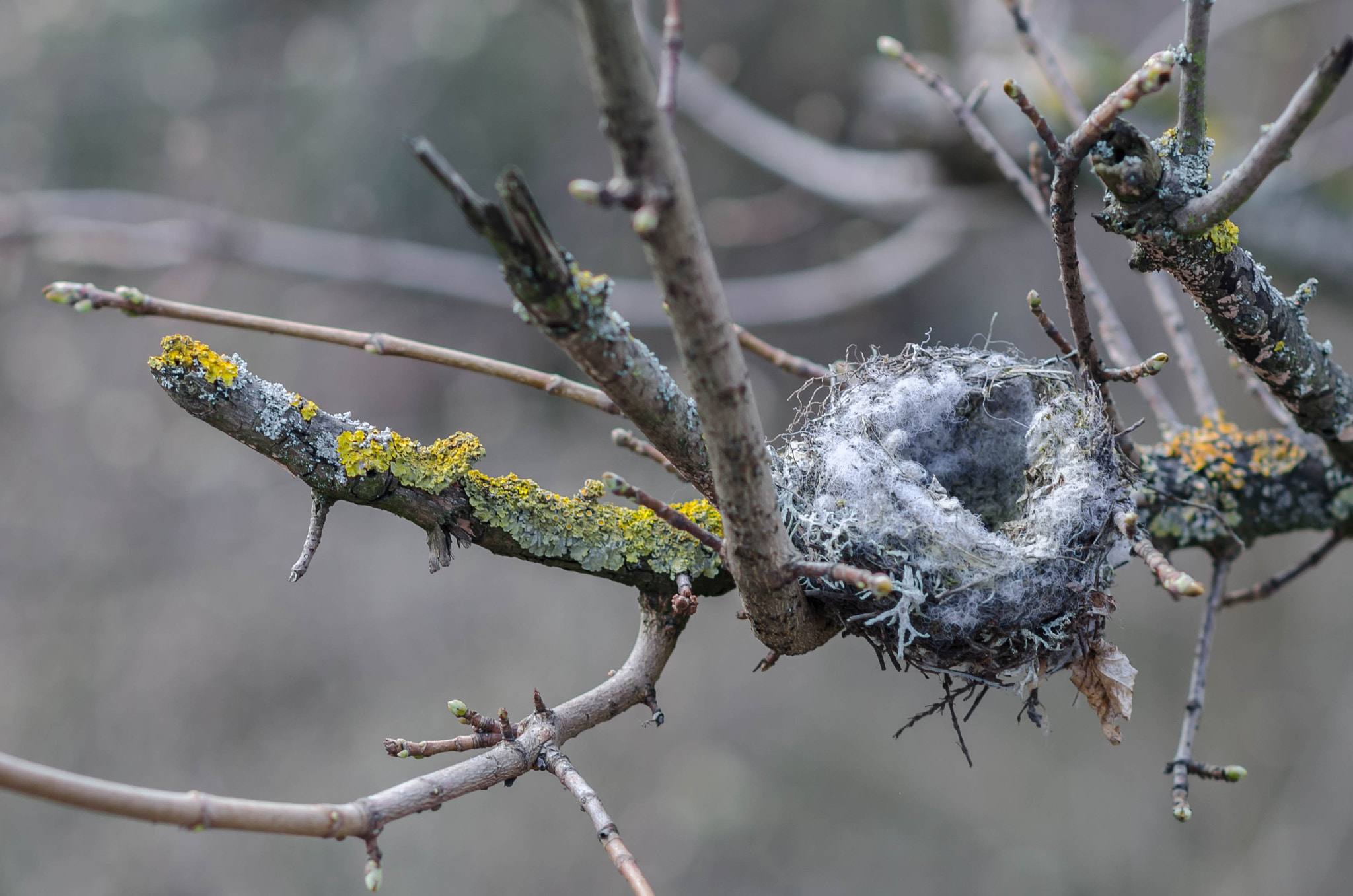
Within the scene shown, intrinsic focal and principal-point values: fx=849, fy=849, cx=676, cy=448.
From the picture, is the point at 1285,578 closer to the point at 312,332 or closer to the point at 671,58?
the point at 671,58

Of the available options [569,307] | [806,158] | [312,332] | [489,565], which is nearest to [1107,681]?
[569,307]

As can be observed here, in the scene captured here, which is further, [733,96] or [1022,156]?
[733,96]

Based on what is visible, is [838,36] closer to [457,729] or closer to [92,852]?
[457,729]

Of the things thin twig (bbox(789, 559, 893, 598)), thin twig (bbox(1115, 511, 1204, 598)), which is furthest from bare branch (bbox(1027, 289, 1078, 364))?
thin twig (bbox(789, 559, 893, 598))

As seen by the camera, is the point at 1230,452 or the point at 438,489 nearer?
the point at 438,489

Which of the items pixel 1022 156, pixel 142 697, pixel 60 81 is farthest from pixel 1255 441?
pixel 60 81

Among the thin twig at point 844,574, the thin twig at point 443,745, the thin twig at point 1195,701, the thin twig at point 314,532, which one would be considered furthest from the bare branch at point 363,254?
the thin twig at point 844,574

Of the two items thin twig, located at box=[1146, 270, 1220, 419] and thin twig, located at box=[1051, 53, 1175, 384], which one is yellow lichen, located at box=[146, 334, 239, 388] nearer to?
thin twig, located at box=[1051, 53, 1175, 384]
